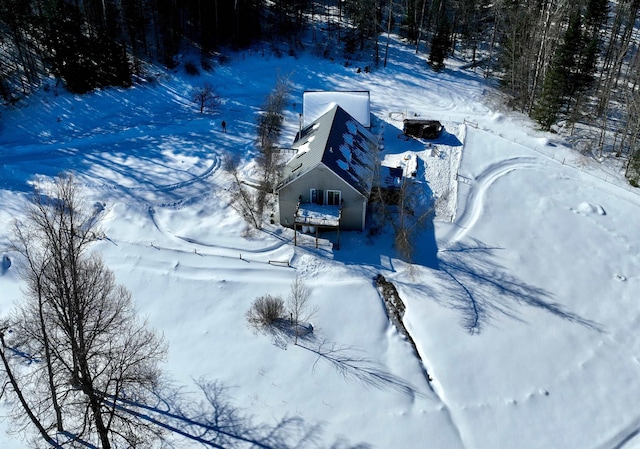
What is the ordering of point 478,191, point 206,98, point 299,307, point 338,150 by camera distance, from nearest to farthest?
1. point 299,307
2. point 338,150
3. point 478,191
4. point 206,98

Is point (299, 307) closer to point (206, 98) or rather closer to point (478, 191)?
point (478, 191)

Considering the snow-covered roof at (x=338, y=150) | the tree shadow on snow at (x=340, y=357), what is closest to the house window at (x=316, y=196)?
the snow-covered roof at (x=338, y=150)

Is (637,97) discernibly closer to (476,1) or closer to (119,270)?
(476,1)

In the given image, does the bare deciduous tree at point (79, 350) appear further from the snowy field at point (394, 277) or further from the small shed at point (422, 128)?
the small shed at point (422, 128)

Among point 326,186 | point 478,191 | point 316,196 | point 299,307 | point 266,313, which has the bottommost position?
point 299,307

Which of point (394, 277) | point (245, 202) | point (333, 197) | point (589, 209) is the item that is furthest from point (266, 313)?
point (589, 209)

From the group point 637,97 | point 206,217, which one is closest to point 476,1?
point 637,97

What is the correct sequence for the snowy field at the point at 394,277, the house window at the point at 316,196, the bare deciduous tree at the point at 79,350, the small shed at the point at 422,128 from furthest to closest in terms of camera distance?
1. the small shed at the point at 422,128
2. the house window at the point at 316,196
3. the snowy field at the point at 394,277
4. the bare deciduous tree at the point at 79,350
